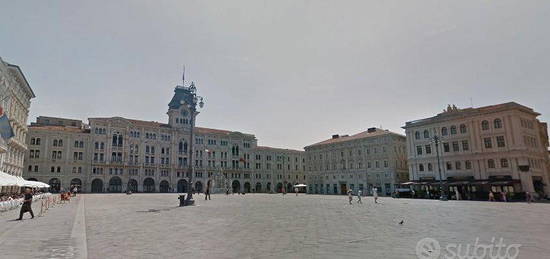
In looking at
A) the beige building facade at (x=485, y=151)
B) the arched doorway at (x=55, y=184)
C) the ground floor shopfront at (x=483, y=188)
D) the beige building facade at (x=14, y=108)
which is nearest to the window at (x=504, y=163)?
the beige building facade at (x=485, y=151)

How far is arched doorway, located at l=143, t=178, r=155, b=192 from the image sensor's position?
269 ft

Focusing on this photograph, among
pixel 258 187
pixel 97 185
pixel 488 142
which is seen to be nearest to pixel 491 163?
pixel 488 142

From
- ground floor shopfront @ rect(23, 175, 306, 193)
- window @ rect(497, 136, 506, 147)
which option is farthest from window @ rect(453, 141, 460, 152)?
ground floor shopfront @ rect(23, 175, 306, 193)

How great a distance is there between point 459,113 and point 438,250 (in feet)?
162

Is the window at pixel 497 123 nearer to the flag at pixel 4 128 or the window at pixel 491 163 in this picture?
the window at pixel 491 163

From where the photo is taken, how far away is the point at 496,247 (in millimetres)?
8586

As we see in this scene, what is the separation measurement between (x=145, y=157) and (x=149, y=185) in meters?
7.16

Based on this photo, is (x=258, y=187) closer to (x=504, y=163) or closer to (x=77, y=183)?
(x=77, y=183)

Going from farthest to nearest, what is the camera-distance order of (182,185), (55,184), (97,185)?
1. (182,185)
2. (97,185)
3. (55,184)

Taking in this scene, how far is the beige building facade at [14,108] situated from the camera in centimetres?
3760

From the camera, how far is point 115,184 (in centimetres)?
7869

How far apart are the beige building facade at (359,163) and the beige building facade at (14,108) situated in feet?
194

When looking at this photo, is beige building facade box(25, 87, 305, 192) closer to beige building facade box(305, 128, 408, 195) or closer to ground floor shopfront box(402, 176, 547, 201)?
beige building facade box(305, 128, 408, 195)

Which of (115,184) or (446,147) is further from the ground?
(446,147)
